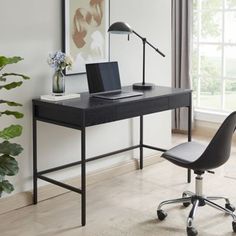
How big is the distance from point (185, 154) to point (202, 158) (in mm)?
240

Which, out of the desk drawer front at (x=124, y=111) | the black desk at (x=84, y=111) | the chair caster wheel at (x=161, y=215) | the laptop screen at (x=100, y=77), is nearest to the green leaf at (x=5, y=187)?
the black desk at (x=84, y=111)

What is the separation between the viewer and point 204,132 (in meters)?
6.07

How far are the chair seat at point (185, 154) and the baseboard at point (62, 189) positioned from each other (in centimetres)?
94

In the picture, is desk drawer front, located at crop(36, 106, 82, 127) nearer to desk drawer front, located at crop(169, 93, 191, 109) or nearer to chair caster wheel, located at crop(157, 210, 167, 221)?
chair caster wheel, located at crop(157, 210, 167, 221)

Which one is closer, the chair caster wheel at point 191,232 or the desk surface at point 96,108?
the chair caster wheel at point 191,232

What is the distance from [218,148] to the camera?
128 inches

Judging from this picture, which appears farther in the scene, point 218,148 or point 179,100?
point 179,100

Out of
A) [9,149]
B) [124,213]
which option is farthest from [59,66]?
[124,213]

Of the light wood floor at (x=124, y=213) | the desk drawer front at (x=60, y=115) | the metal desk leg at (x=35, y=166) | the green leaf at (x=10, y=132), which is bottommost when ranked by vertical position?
the light wood floor at (x=124, y=213)

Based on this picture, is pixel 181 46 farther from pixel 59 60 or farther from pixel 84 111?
pixel 84 111

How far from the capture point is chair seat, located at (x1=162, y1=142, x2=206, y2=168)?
339cm

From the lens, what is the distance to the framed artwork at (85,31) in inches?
155

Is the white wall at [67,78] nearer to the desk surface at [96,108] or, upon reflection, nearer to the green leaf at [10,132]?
the desk surface at [96,108]

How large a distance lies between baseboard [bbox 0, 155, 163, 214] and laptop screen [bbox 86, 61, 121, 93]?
2.49 feet
